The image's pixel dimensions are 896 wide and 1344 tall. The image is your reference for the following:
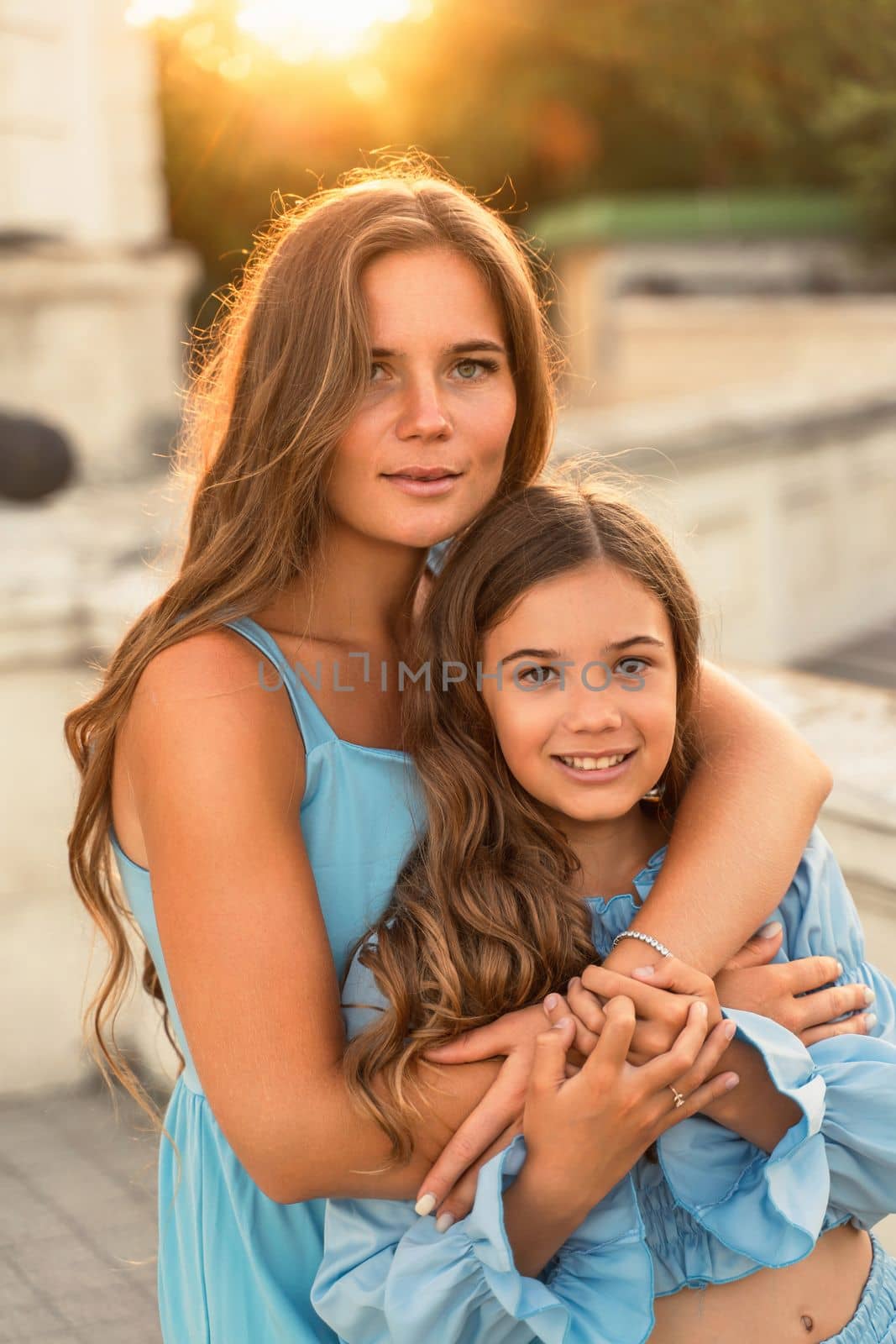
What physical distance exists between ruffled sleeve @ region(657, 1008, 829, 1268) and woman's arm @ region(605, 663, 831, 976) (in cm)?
12

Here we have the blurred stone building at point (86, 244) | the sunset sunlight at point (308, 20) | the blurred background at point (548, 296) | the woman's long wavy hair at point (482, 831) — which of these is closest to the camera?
the woman's long wavy hair at point (482, 831)

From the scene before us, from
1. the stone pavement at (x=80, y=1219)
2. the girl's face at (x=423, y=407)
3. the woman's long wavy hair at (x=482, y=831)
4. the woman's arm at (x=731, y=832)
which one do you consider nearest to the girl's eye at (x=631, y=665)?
the woman's long wavy hair at (x=482, y=831)

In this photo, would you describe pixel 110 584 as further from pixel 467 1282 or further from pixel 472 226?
pixel 467 1282

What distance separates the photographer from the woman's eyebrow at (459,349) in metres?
1.84

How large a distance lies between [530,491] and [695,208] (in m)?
14.5

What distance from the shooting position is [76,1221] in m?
2.88

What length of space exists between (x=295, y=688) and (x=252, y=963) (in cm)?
38

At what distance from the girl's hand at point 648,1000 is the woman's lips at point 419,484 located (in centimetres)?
69

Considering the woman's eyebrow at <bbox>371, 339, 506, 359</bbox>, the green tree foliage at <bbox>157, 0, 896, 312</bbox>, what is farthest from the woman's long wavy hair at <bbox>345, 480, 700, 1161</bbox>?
the green tree foliage at <bbox>157, 0, 896, 312</bbox>

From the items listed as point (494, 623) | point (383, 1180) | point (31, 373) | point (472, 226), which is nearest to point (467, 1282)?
point (383, 1180)

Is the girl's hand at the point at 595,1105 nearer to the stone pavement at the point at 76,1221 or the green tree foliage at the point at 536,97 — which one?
the stone pavement at the point at 76,1221

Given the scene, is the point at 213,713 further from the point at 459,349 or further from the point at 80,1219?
the point at 80,1219

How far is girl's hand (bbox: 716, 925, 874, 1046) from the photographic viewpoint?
68.4 inches

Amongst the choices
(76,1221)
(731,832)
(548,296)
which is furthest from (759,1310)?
(548,296)
